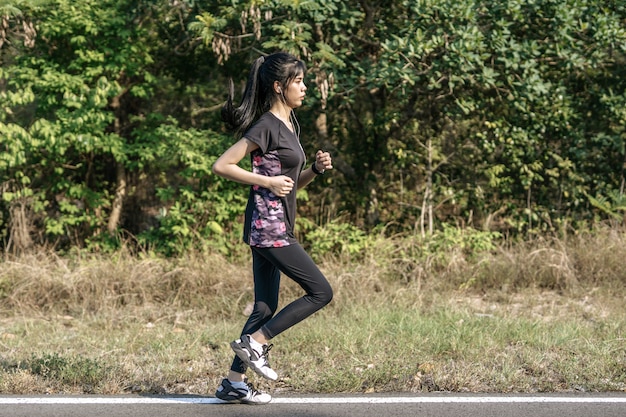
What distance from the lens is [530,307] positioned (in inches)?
289

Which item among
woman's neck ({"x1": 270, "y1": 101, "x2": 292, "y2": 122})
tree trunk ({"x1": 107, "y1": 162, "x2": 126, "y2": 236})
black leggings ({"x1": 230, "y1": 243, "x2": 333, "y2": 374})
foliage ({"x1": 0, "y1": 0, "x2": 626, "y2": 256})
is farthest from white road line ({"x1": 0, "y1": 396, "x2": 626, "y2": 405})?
tree trunk ({"x1": 107, "y1": 162, "x2": 126, "y2": 236})

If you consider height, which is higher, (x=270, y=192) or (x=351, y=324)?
(x=270, y=192)

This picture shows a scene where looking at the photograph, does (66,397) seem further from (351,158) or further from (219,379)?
(351,158)

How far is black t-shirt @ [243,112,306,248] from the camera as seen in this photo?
4457mm

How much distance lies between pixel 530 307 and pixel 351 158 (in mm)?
3756

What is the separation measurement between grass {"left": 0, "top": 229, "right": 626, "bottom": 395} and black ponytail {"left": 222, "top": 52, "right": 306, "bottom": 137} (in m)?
1.75

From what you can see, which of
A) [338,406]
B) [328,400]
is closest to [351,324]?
[328,400]

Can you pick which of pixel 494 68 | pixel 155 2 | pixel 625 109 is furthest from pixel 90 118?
pixel 625 109

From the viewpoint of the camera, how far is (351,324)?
21.2ft

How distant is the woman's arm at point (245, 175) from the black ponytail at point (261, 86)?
213mm

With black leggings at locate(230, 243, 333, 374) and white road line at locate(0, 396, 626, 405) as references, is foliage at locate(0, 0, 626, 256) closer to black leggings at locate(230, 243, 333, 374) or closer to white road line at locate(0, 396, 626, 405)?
black leggings at locate(230, 243, 333, 374)

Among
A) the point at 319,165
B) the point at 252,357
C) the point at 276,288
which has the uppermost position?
the point at 319,165

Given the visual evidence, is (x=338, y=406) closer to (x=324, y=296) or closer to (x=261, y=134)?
(x=324, y=296)

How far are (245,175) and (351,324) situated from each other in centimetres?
243
